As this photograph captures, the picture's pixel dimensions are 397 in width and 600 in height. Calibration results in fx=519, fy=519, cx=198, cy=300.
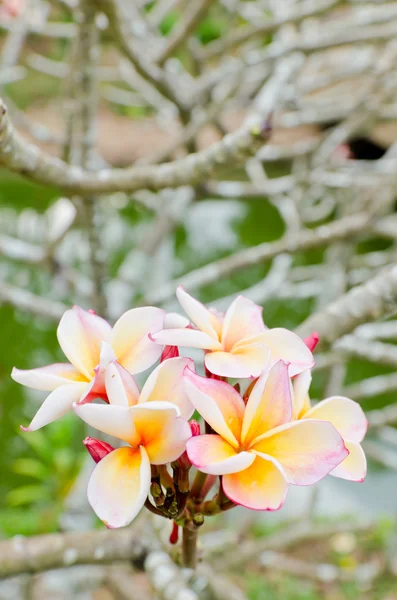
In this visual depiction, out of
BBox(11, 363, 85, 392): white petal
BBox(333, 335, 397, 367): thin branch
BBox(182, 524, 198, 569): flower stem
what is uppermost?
BBox(11, 363, 85, 392): white petal

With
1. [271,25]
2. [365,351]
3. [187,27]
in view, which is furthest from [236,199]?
[365,351]

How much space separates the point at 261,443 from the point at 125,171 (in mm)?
430

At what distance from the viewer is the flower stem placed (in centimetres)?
39

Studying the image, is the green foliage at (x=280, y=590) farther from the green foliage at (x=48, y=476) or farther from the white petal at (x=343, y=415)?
the white petal at (x=343, y=415)

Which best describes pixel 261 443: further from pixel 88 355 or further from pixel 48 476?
pixel 48 476

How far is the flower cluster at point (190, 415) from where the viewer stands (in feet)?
0.95

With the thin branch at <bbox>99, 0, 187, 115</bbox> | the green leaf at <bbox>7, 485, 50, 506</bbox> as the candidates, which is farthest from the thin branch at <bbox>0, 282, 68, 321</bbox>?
the green leaf at <bbox>7, 485, 50, 506</bbox>

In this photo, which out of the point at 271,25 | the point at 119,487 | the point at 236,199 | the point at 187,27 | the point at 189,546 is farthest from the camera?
the point at 236,199

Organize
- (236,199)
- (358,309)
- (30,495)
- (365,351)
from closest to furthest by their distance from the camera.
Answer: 1. (358,309)
2. (365,351)
3. (236,199)
4. (30,495)

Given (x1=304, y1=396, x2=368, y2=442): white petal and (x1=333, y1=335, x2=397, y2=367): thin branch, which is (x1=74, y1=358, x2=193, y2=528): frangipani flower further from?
(x1=333, y1=335, x2=397, y2=367): thin branch

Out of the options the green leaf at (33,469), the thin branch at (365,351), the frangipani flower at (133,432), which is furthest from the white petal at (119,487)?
the green leaf at (33,469)

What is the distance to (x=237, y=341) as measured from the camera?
1.21 feet

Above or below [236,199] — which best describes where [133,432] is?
above

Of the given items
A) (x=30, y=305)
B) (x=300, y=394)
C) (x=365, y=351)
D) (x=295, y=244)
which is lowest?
(x=30, y=305)
